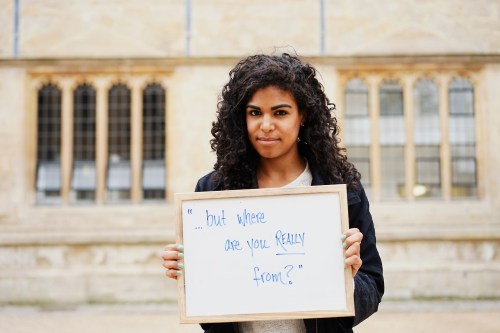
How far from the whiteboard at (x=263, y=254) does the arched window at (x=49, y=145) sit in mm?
7501

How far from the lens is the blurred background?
28.6 ft

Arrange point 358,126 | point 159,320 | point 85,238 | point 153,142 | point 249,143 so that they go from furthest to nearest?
point 358,126 → point 153,142 → point 85,238 → point 159,320 → point 249,143

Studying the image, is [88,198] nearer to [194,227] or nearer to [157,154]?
Answer: [157,154]

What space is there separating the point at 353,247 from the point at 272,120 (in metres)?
0.46

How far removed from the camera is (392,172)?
902 cm

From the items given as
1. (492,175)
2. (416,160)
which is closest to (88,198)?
(416,160)

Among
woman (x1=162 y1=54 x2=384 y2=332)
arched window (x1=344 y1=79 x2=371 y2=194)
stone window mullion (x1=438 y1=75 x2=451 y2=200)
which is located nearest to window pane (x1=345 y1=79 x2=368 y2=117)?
arched window (x1=344 y1=79 x2=371 y2=194)

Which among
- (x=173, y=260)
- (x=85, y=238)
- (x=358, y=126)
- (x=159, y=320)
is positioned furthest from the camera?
(x=358, y=126)

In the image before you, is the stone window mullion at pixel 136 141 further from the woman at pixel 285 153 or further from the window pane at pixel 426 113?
the woman at pixel 285 153

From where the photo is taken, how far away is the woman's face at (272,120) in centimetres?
181

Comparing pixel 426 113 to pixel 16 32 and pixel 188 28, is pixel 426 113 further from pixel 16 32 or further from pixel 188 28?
pixel 16 32

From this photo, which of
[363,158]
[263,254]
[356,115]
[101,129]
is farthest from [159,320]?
[263,254]

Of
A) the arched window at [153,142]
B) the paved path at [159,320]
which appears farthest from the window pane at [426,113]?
the arched window at [153,142]

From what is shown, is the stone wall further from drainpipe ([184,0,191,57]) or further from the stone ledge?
the stone ledge
